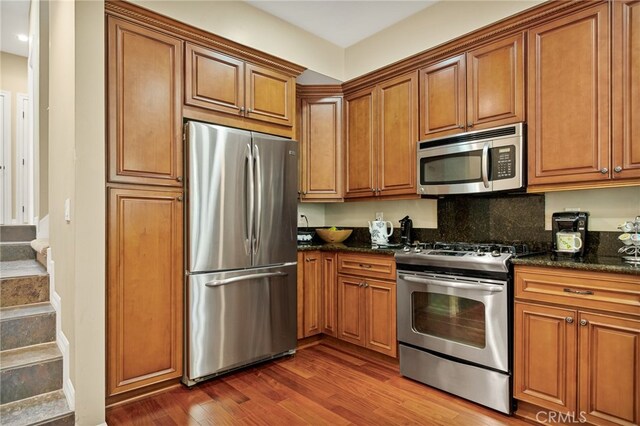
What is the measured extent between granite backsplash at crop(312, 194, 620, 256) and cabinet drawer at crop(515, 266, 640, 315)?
1.81 feet

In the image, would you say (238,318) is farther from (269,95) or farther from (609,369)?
(609,369)

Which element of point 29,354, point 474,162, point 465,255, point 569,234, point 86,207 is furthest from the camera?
point 474,162

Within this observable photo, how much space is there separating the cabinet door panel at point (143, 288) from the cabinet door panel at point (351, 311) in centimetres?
136

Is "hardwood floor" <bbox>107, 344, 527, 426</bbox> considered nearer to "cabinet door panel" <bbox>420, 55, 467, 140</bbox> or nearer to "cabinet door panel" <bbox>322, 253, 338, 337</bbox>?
"cabinet door panel" <bbox>322, 253, 338, 337</bbox>

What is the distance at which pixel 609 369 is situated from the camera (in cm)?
178

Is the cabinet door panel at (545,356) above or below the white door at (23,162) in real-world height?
below

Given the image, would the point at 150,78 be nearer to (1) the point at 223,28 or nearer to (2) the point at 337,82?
(1) the point at 223,28

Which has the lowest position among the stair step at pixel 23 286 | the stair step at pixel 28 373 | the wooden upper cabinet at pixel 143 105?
the stair step at pixel 28 373

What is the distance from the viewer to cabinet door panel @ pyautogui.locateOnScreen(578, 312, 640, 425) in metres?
1.72

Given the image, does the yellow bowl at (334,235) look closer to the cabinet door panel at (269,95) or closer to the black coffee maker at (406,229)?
the black coffee maker at (406,229)

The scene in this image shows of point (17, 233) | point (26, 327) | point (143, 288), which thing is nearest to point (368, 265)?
point (143, 288)

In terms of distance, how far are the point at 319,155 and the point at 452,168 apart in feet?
4.41

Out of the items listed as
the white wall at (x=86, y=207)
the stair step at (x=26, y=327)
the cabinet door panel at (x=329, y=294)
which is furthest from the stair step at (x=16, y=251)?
the cabinet door panel at (x=329, y=294)

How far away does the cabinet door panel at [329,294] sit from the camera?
10.6ft
